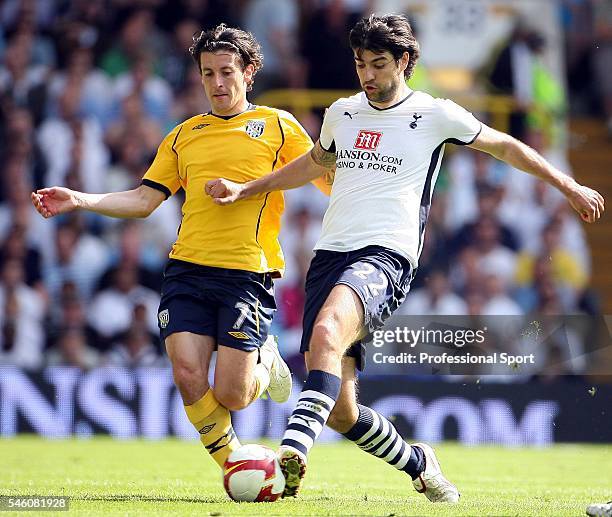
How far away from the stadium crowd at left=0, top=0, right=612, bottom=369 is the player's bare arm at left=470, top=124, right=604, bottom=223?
22.5 feet

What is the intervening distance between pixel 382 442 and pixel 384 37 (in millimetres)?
2087

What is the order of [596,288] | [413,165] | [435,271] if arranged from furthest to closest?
[596,288] → [435,271] → [413,165]

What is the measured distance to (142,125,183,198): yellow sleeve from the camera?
272 inches

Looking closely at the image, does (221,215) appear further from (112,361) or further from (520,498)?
(112,361)

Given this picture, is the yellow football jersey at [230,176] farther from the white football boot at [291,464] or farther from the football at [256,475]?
the white football boot at [291,464]

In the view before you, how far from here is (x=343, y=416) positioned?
6207mm

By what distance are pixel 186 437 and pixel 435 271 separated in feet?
12.2

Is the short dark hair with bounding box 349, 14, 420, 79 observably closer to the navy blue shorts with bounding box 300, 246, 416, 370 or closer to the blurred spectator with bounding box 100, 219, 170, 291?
the navy blue shorts with bounding box 300, 246, 416, 370

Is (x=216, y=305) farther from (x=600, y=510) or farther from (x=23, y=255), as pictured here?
(x=23, y=255)

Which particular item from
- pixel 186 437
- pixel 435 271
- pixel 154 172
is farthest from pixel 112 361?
pixel 154 172

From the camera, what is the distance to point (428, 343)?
9023 millimetres

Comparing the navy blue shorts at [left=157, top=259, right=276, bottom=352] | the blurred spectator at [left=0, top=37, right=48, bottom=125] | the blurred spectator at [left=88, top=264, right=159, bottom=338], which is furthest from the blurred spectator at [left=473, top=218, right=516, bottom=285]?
the navy blue shorts at [left=157, top=259, right=276, bottom=352]

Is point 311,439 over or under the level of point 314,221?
over

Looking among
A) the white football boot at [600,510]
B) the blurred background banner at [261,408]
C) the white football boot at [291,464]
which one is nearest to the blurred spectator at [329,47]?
the blurred background banner at [261,408]
